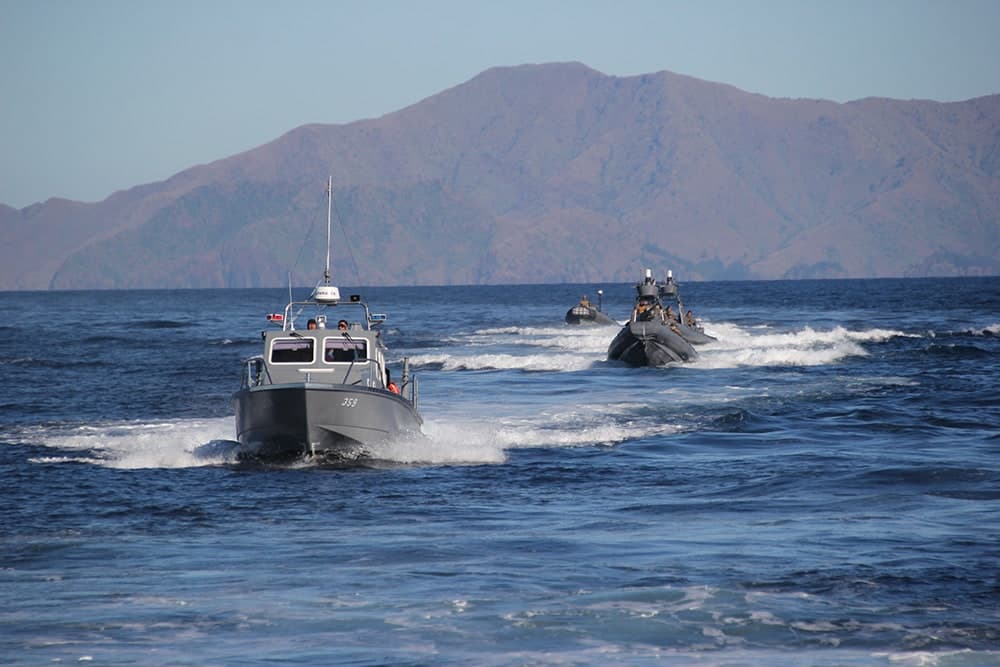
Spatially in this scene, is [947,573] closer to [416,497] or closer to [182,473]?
[416,497]

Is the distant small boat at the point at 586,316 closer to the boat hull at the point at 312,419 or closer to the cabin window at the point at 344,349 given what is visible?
the cabin window at the point at 344,349

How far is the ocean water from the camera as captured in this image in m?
12.9

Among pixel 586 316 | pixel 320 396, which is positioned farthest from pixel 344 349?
pixel 586 316

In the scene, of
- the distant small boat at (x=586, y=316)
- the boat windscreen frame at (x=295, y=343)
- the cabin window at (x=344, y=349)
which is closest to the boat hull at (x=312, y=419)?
the boat windscreen frame at (x=295, y=343)

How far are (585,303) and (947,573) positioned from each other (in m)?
74.9

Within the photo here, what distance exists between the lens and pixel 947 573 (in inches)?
601

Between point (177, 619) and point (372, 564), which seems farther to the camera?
point (372, 564)

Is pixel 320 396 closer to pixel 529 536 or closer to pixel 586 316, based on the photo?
pixel 529 536

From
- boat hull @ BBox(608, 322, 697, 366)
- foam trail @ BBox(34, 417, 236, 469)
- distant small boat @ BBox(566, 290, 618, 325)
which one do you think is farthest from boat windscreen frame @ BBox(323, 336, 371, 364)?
distant small boat @ BBox(566, 290, 618, 325)

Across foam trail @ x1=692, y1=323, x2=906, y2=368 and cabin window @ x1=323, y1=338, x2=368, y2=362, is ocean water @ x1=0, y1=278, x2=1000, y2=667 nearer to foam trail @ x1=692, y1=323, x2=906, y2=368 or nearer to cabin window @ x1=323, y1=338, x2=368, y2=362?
cabin window @ x1=323, y1=338, x2=368, y2=362

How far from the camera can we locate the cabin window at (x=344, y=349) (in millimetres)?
25625

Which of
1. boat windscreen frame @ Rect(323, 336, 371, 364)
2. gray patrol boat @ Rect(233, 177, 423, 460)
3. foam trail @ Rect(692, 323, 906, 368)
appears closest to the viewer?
gray patrol boat @ Rect(233, 177, 423, 460)

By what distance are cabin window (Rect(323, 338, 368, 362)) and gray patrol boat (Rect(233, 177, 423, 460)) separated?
0.06ft

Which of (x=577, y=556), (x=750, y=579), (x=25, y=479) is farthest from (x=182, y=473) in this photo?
(x=750, y=579)
